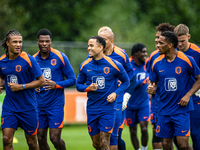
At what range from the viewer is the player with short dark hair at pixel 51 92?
7609 millimetres

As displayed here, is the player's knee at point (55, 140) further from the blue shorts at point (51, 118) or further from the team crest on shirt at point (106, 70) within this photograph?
the team crest on shirt at point (106, 70)

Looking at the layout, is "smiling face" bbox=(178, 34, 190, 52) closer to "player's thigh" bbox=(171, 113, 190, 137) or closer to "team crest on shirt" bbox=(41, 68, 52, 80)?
"player's thigh" bbox=(171, 113, 190, 137)

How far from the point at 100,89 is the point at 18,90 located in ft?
4.90

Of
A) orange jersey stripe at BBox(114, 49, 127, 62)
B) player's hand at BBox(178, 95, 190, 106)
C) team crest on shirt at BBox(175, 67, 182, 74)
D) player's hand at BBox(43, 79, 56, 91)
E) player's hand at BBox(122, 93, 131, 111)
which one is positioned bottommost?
player's hand at BBox(122, 93, 131, 111)

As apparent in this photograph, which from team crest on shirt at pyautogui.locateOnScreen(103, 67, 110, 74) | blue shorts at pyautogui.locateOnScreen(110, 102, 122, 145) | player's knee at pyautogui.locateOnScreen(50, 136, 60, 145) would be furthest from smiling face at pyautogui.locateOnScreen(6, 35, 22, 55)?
blue shorts at pyautogui.locateOnScreen(110, 102, 122, 145)

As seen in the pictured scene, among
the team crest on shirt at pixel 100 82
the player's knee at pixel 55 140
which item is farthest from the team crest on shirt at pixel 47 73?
the team crest on shirt at pixel 100 82

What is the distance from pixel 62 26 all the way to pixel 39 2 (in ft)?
7.52

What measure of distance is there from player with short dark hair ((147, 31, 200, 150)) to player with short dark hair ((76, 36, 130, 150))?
0.81 m

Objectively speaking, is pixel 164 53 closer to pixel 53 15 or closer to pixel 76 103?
pixel 76 103

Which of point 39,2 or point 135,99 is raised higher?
point 39,2

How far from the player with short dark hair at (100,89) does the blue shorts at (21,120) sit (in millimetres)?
1019

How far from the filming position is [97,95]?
22.1 feet

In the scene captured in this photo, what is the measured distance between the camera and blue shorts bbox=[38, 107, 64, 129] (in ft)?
24.9

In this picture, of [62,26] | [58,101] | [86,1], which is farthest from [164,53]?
[86,1]
